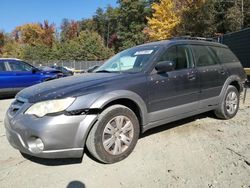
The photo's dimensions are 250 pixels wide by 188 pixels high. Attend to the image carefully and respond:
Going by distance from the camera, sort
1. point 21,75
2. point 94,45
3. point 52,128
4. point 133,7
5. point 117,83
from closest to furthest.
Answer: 1. point 52,128
2. point 117,83
3. point 21,75
4. point 94,45
5. point 133,7

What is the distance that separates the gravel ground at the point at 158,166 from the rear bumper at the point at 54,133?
32 cm

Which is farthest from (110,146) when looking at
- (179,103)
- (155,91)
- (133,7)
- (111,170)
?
(133,7)

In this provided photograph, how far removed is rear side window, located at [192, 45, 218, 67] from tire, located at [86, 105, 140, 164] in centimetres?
204

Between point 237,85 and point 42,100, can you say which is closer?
point 42,100

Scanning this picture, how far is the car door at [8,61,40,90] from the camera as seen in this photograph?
12094 mm

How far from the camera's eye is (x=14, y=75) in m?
12.1

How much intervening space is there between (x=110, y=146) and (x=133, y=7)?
67.2m

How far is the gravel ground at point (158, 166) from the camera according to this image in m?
3.93

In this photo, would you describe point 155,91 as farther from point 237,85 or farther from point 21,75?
point 21,75

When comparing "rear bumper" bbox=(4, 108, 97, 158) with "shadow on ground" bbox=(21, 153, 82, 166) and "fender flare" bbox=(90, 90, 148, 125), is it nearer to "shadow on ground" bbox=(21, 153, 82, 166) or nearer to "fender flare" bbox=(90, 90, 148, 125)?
"fender flare" bbox=(90, 90, 148, 125)

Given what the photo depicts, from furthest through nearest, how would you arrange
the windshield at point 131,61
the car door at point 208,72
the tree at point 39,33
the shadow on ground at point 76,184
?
the tree at point 39,33
the car door at point 208,72
the windshield at point 131,61
the shadow on ground at point 76,184

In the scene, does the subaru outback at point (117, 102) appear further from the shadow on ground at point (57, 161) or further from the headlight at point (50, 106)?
the shadow on ground at point (57, 161)

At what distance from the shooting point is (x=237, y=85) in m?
7.06

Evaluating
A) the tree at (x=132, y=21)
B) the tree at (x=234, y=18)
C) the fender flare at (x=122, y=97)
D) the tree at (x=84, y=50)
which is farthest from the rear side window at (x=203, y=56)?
the tree at (x=132, y=21)
